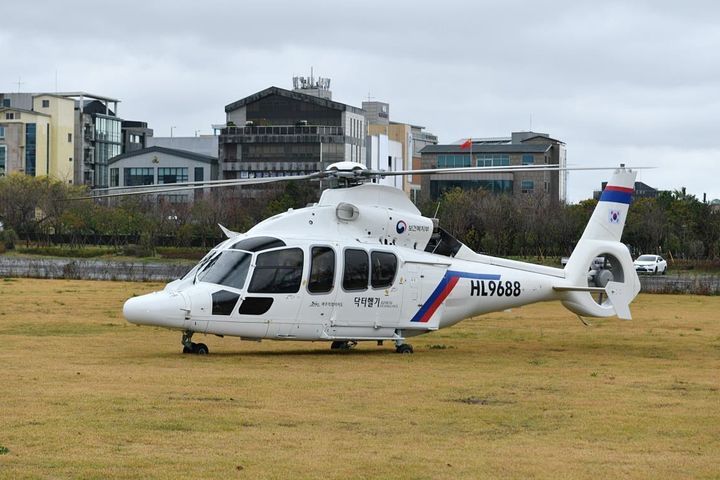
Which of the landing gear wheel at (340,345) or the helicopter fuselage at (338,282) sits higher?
the helicopter fuselage at (338,282)

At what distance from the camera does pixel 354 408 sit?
1538 cm

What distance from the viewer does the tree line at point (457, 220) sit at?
7731 cm

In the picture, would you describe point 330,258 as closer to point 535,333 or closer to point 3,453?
point 535,333

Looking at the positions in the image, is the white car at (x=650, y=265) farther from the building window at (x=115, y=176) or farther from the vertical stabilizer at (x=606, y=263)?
the building window at (x=115, y=176)

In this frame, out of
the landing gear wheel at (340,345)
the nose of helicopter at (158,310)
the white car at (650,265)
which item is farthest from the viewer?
the white car at (650,265)

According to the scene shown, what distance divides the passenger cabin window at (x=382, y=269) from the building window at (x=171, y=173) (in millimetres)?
98383

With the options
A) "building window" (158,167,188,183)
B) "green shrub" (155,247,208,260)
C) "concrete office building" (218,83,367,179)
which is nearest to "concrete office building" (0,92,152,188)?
"building window" (158,167,188,183)

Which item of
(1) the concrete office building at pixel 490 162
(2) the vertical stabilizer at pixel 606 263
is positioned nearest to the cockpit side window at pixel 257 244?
(2) the vertical stabilizer at pixel 606 263

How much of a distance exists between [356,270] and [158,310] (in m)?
3.85

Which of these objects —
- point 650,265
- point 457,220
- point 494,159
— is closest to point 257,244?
point 650,265

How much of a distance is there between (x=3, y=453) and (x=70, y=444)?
812mm

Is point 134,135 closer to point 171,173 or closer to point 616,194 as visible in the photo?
point 171,173

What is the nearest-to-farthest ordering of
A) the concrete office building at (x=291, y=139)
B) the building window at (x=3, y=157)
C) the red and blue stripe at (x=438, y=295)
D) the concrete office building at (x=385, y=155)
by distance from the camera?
the red and blue stripe at (x=438, y=295) < the concrete office building at (x=385, y=155) < the concrete office building at (x=291, y=139) < the building window at (x=3, y=157)

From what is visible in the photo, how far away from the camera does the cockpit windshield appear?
824 inches
